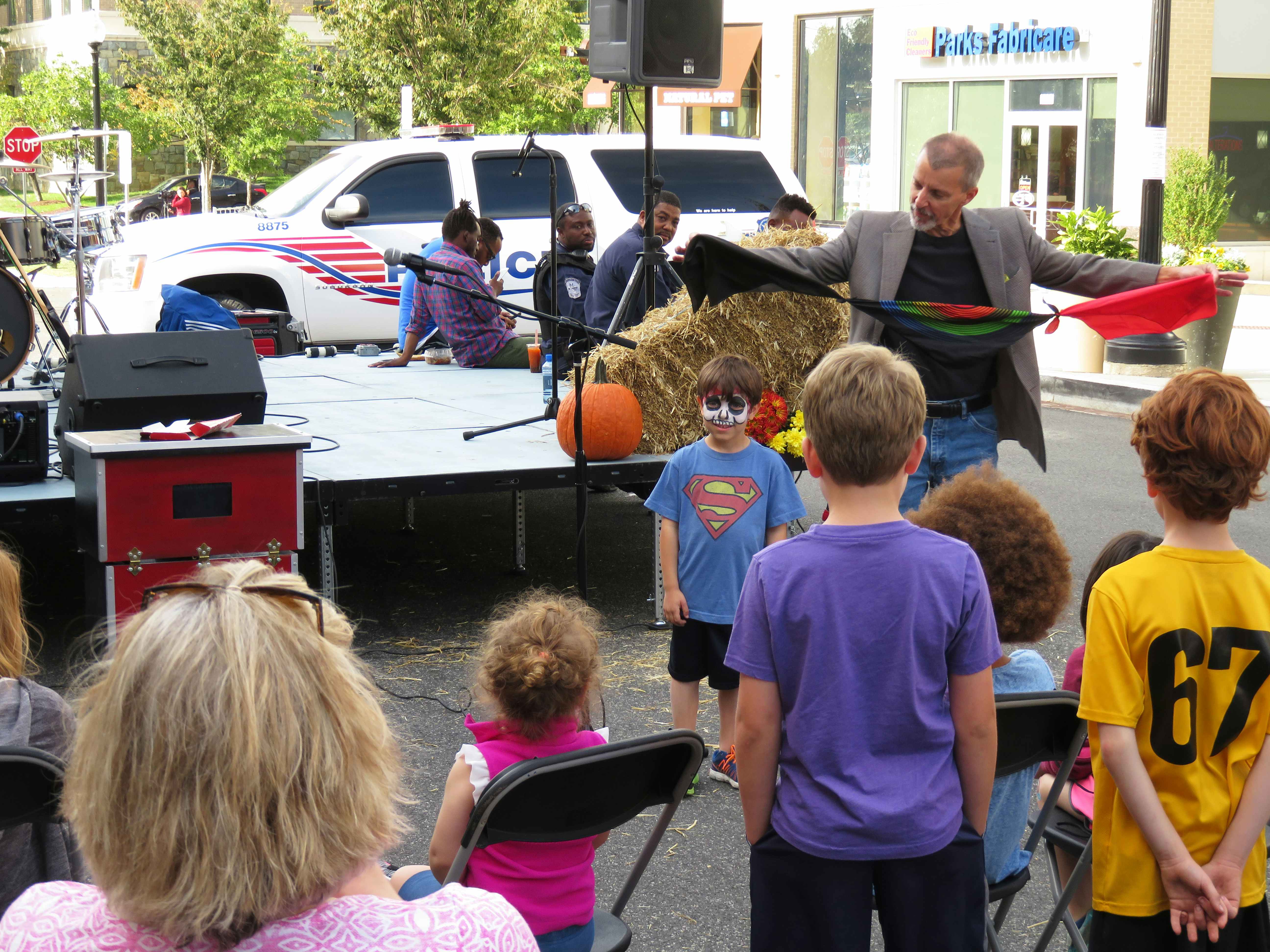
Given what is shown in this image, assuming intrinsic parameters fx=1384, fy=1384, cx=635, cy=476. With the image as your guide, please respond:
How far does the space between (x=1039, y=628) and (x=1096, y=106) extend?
2318cm

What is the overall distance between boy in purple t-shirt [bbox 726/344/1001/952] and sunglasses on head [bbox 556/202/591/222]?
25.5 ft

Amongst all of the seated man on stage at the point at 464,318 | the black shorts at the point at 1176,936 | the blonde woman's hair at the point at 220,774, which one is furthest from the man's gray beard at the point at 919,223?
the seated man on stage at the point at 464,318

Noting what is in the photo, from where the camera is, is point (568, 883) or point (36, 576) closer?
point (568, 883)

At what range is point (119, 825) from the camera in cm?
149

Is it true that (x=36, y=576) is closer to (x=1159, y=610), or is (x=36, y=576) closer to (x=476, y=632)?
(x=476, y=632)

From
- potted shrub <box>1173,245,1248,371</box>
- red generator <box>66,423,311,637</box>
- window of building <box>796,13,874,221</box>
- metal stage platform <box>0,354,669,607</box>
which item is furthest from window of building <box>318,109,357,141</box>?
red generator <box>66,423,311,637</box>

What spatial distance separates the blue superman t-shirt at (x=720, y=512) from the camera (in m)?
4.52

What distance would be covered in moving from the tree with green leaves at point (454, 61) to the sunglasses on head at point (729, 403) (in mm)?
24068

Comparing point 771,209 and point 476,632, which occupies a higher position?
point 771,209

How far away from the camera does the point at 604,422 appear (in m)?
6.39

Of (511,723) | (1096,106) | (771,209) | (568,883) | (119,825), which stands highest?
(1096,106)

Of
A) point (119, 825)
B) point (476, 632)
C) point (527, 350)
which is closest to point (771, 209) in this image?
point (527, 350)

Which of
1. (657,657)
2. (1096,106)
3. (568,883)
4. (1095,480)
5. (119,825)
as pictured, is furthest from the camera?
(1096,106)

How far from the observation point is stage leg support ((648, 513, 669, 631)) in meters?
5.93
